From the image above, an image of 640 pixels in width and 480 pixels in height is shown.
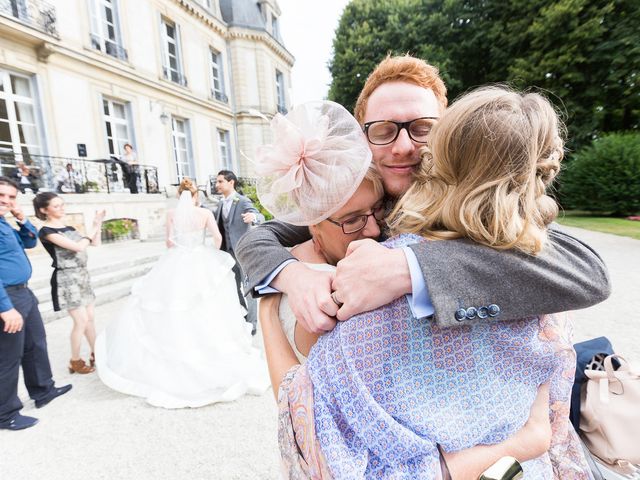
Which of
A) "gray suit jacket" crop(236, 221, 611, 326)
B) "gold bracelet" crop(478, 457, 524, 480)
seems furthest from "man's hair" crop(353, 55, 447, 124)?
"gold bracelet" crop(478, 457, 524, 480)

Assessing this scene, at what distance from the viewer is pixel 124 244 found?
10742 millimetres

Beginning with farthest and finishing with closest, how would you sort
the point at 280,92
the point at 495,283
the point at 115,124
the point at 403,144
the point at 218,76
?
the point at 280,92 → the point at 218,76 → the point at 115,124 → the point at 403,144 → the point at 495,283

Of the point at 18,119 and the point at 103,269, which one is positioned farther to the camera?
the point at 18,119

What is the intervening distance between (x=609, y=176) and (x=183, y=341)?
16628mm

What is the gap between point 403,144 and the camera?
1.29 m

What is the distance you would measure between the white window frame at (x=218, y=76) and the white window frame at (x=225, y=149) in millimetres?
1879

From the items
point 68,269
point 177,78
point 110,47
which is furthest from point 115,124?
point 68,269

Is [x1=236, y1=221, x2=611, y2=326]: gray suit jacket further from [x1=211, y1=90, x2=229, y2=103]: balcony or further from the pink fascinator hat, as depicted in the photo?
[x1=211, y1=90, x2=229, y2=103]: balcony

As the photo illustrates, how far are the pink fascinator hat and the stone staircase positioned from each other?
6123 mm

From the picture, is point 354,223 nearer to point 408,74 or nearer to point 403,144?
point 403,144

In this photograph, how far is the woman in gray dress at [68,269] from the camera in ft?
12.3

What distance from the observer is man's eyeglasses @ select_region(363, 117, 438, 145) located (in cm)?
133

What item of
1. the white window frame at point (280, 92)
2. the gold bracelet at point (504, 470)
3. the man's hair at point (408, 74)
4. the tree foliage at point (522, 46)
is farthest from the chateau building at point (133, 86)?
the gold bracelet at point (504, 470)

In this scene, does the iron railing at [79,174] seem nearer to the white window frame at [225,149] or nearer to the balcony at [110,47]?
the balcony at [110,47]
